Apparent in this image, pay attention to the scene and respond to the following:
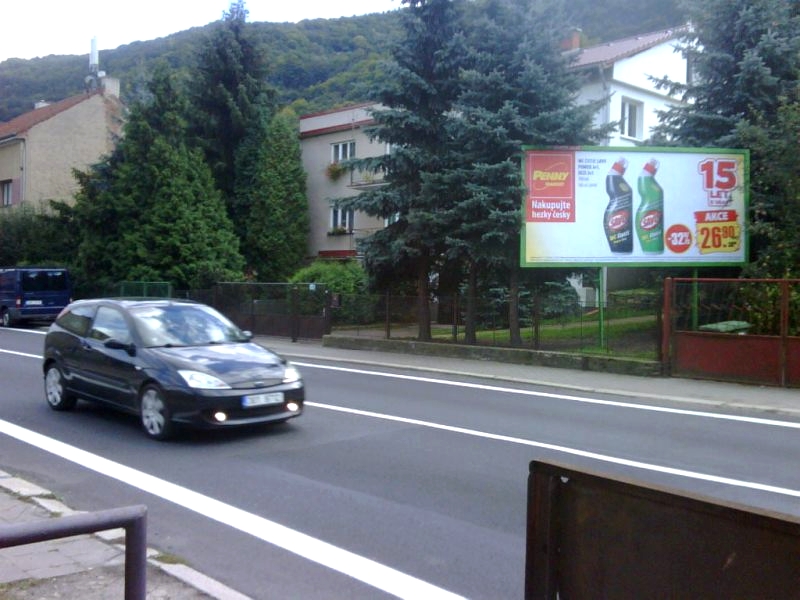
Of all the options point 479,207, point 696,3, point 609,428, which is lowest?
point 609,428

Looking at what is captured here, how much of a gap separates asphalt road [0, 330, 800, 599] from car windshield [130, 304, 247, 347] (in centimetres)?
113

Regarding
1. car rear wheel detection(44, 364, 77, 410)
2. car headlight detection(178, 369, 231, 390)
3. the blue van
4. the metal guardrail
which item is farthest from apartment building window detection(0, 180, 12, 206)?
the metal guardrail

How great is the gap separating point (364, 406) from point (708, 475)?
17.7ft

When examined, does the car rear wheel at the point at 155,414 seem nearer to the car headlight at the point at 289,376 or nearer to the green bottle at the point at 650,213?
the car headlight at the point at 289,376

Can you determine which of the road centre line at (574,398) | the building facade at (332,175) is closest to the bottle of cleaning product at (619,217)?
the road centre line at (574,398)

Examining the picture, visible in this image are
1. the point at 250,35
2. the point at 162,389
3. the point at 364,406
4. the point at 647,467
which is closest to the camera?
the point at 647,467

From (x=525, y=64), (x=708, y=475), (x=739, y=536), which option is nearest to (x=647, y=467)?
(x=708, y=475)

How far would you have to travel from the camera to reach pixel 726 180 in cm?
1911

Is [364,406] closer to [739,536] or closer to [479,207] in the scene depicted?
[479,207]

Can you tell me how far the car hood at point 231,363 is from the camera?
9305 mm

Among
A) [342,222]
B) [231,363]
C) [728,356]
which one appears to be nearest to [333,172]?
[342,222]

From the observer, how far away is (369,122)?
36688 mm

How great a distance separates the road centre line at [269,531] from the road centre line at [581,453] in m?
3.78

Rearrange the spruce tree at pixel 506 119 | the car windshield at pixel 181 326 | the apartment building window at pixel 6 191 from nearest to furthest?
the car windshield at pixel 181 326 → the spruce tree at pixel 506 119 → the apartment building window at pixel 6 191
